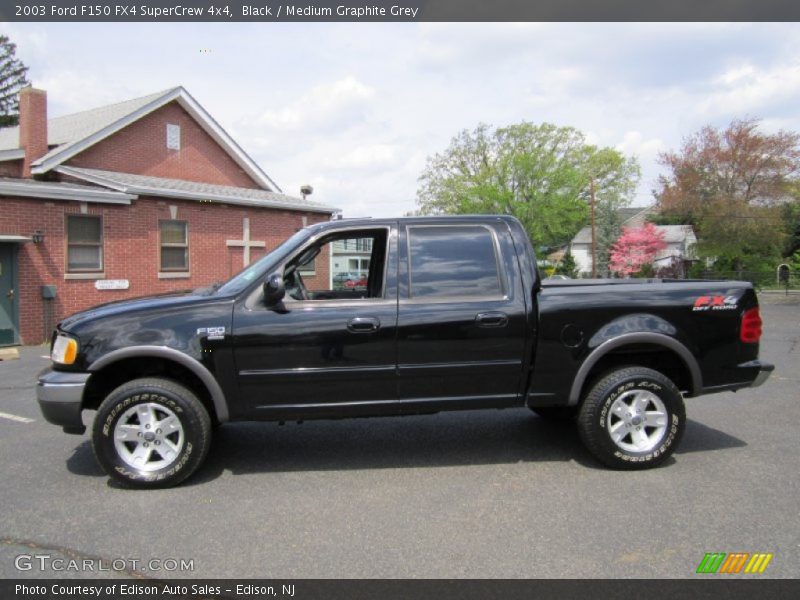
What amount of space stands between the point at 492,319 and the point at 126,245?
1305cm

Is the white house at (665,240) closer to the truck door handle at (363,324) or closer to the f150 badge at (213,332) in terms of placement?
the truck door handle at (363,324)

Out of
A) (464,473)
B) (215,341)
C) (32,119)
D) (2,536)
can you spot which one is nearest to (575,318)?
(464,473)

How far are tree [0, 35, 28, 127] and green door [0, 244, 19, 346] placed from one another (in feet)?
136

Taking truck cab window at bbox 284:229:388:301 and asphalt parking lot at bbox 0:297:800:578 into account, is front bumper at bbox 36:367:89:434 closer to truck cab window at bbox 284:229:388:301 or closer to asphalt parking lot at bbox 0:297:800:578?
asphalt parking lot at bbox 0:297:800:578

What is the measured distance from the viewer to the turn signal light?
4625 mm

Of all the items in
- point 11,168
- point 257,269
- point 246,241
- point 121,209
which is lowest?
point 257,269

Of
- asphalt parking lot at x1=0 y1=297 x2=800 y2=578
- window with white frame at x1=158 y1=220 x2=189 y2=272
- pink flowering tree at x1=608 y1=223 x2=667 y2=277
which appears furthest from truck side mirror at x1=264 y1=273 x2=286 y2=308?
pink flowering tree at x1=608 y1=223 x2=667 y2=277

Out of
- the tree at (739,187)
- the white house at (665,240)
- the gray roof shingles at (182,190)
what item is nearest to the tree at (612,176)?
the white house at (665,240)

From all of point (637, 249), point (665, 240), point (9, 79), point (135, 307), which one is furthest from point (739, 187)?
point (9, 79)

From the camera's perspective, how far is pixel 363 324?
427cm

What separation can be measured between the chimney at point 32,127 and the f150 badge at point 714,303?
1621cm

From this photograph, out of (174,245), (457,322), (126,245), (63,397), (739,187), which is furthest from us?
(739,187)

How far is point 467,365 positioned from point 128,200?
12.9 meters

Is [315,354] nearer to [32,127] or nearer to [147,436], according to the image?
[147,436]
